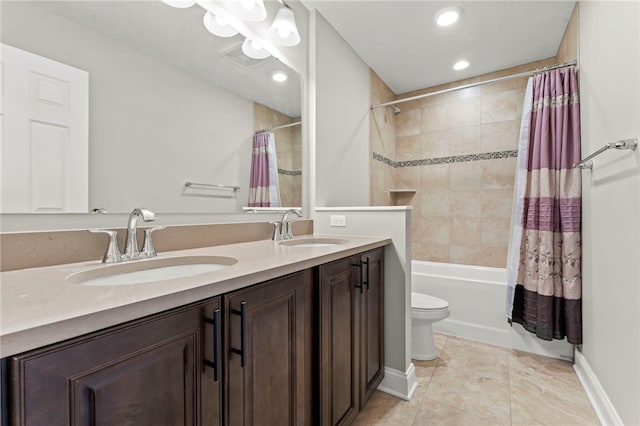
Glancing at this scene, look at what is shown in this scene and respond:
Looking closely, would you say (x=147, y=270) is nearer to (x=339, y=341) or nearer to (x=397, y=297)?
(x=339, y=341)

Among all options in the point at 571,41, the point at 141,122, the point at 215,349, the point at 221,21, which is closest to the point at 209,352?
the point at 215,349

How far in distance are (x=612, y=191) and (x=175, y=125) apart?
205 cm

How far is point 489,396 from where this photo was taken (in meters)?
1.67

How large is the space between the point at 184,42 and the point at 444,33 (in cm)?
197

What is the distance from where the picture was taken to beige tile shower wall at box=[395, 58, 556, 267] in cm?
286

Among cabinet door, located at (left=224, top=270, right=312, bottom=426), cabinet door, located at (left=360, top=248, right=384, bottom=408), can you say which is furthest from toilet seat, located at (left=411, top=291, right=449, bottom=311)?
cabinet door, located at (left=224, top=270, right=312, bottom=426)

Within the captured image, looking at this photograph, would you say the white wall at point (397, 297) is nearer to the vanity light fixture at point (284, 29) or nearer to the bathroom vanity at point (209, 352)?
the bathroom vanity at point (209, 352)

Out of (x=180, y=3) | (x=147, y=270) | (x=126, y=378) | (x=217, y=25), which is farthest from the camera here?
(x=217, y=25)

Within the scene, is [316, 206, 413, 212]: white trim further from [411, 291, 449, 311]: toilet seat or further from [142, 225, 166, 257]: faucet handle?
[142, 225, 166, 257]: faucet handle

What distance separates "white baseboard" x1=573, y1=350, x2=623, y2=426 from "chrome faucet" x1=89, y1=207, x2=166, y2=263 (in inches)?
82.3

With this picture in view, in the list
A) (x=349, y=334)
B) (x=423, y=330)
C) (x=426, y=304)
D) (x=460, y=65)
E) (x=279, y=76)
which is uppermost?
(x=460, y=65)

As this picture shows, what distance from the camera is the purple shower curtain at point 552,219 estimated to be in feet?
6.32

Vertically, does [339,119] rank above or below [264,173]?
above

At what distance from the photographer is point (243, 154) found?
1598 millimetres
